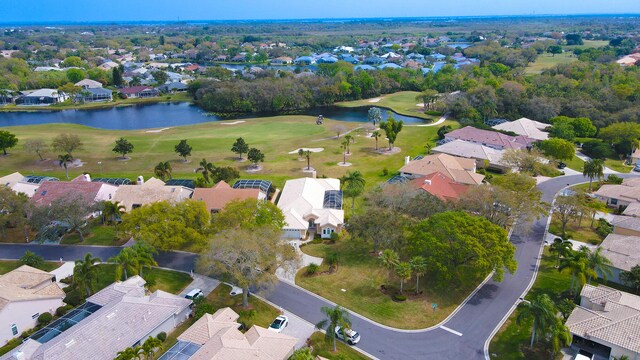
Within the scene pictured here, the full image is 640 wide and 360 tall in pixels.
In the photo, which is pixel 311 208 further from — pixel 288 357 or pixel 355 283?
pixel 288 357

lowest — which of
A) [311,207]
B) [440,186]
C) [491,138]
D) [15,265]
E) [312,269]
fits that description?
[312,269]

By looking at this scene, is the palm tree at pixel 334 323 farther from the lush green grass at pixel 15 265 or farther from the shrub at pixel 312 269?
the lush green grass at pixel 15 265

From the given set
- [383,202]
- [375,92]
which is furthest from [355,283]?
[375,92]

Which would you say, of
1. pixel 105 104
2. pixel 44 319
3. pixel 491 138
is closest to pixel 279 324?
pixel 44 319

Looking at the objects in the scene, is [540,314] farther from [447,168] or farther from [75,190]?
[75,190]

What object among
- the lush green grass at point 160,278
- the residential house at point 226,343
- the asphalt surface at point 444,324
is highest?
the residential house at point 226,343

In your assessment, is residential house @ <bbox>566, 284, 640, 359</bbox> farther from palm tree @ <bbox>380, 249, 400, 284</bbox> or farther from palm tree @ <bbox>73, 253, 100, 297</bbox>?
palm tree @ <bbox>73, 253, 100, 297</bbox>

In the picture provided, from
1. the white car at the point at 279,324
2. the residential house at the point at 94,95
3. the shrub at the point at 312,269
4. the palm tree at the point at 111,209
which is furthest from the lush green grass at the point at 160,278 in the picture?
the residential house at the point at 94,95
